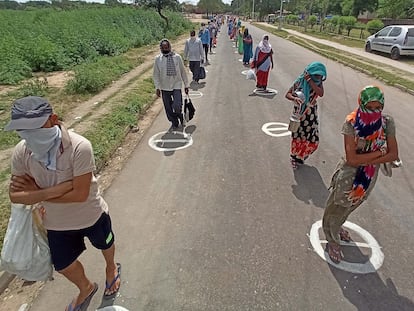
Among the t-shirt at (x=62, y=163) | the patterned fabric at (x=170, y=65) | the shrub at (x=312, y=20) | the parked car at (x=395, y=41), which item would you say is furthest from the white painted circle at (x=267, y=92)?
the shrub at (x=312, y=20)

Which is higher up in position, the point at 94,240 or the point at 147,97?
the point at 94,240

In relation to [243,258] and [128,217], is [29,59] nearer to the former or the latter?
[128,217]

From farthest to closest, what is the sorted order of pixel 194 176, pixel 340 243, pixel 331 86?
1. pixel 331 86
2. pixel 194 176
3. pixel 340 243

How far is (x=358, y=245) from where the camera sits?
123 inches

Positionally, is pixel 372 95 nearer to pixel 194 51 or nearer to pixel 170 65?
pixel 170 65

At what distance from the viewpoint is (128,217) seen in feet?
11.9

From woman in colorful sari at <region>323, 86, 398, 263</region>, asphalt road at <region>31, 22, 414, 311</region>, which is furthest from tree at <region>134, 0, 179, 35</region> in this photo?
woman in colorful sari at <region>323, 86, 398, 263</region>

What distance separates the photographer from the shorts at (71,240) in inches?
83.8

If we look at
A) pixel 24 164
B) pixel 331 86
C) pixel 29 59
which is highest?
pixel 24 164

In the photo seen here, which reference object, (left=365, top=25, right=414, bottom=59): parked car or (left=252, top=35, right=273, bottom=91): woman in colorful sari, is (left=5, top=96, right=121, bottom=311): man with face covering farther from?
(left=365, top=25, right=414, bottom=59): parked car

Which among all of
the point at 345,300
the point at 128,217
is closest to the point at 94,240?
the point at 128,217

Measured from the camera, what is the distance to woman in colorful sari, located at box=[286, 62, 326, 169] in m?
4.02

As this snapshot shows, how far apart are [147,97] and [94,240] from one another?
676 centimetres

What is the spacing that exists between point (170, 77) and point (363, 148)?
4.25 m
